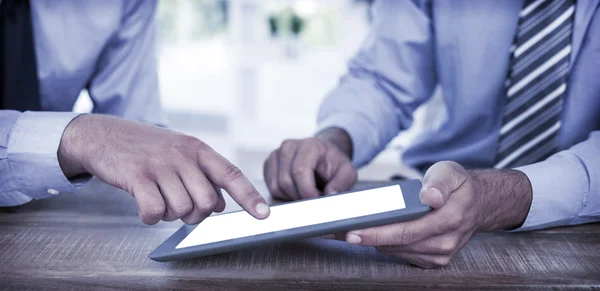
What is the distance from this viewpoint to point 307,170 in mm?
1006

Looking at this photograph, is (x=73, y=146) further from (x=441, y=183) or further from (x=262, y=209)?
(x=441, y=183)

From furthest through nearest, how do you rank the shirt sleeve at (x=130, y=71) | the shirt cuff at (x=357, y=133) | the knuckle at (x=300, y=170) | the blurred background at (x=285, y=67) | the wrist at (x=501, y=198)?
the blurred background at (x=285, y=67) < the shirt sleeve at (x=130, y=71) < the shirt cuff at (x=357, y=133) < the knuckle at (x=300, y=170) < the wrist at (x=501, y=198)

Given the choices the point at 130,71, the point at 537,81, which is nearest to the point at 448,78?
the point at 537,81

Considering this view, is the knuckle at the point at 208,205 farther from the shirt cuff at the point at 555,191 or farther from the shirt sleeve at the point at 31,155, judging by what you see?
the shirt cuff at the point at 555,191

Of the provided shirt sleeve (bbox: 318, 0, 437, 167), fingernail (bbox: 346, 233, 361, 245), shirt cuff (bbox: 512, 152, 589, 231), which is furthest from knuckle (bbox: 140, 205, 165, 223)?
shirt sleeve (bbox: 318, 0, 437, 167)

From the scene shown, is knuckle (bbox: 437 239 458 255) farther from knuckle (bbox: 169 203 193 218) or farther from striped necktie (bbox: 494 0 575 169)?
striped necktie (bbox: 494 0 575 169)

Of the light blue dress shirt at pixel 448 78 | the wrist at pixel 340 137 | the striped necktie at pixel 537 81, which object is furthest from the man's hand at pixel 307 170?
the striped necktie at pixel 537 81

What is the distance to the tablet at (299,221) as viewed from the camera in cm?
71

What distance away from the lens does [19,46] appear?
1.28 meters

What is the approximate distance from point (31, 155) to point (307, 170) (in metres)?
0.46

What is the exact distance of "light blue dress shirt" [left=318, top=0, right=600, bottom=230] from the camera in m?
1.21

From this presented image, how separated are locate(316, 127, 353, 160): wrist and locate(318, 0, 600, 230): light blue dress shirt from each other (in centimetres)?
2

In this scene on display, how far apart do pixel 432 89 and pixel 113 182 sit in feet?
3.21

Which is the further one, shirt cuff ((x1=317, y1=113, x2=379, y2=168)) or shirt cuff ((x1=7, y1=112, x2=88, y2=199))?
shirt cuff ((x1=317, y1=113, x2=379, y2=168))
